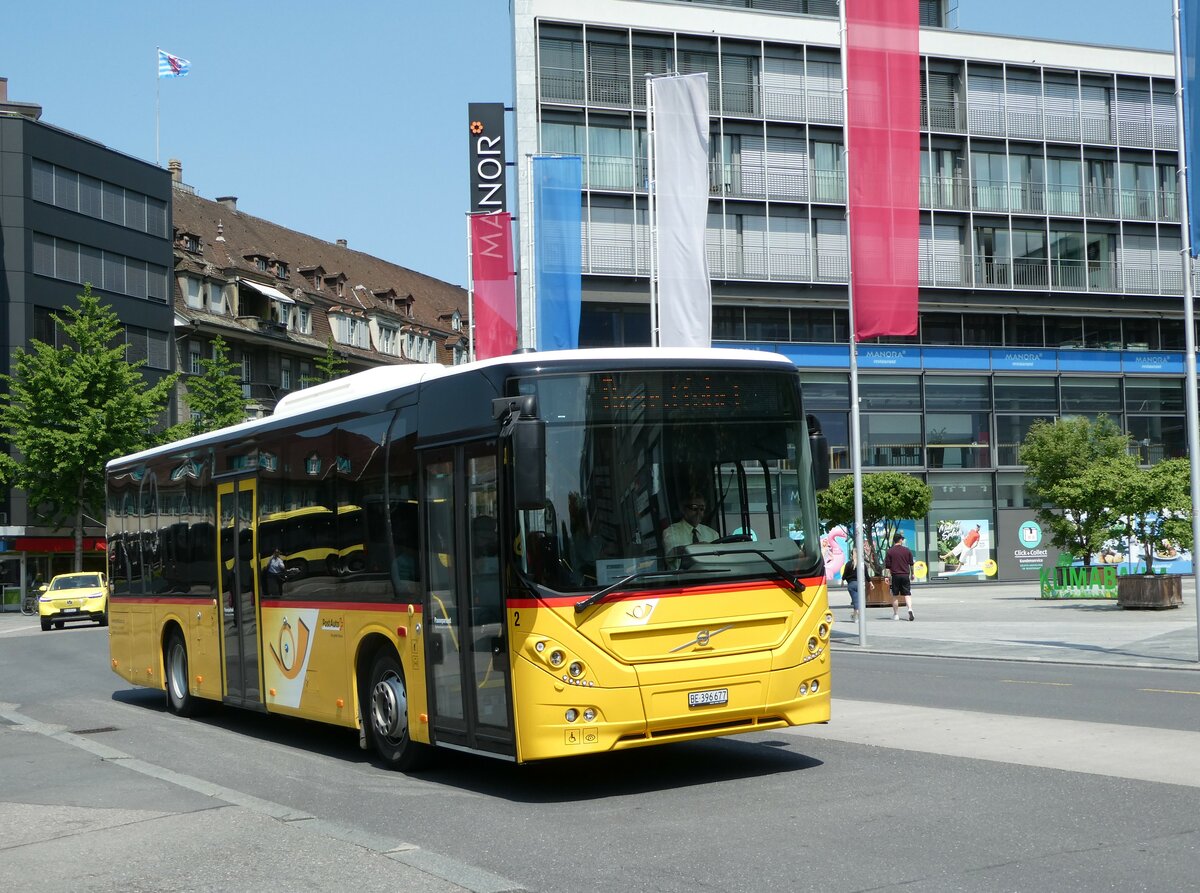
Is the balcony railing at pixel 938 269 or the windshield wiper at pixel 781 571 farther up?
the balcony railing at pixel 938 269

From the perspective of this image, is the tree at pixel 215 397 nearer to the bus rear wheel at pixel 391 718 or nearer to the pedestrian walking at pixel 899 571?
the pedestrian walking at pixel 899 571

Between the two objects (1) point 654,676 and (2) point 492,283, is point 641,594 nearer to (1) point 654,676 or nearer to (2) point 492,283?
(1) point 654,676

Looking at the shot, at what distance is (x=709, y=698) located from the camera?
967 cm

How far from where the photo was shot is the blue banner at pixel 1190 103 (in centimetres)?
1934

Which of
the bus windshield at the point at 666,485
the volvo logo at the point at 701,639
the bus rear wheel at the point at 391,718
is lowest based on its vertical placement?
the bus rear wheel at the point at 391,718

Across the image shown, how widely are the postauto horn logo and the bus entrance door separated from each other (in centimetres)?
4174

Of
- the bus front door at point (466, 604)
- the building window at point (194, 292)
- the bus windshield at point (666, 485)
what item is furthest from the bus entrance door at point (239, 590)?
the building window at point (194, 292)

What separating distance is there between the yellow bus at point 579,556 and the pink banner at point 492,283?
868 inches

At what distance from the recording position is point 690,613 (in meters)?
9.62

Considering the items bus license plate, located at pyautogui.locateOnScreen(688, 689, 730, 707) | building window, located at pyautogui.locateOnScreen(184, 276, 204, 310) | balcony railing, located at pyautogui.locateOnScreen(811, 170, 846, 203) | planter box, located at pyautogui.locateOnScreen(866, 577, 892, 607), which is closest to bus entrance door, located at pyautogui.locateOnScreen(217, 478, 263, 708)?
bus license plate, located at pyautogui.locateOnScreen(688, 689, 730, 707)

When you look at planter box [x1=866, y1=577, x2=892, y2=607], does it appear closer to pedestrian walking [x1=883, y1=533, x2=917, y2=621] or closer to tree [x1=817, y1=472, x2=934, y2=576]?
tree [x1=817, y1=472, x2=934, y2=576]

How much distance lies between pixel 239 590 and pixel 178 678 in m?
2.91

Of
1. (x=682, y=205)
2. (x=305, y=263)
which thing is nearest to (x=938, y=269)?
(x=682, y=205)

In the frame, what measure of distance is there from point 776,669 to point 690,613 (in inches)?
31.8
